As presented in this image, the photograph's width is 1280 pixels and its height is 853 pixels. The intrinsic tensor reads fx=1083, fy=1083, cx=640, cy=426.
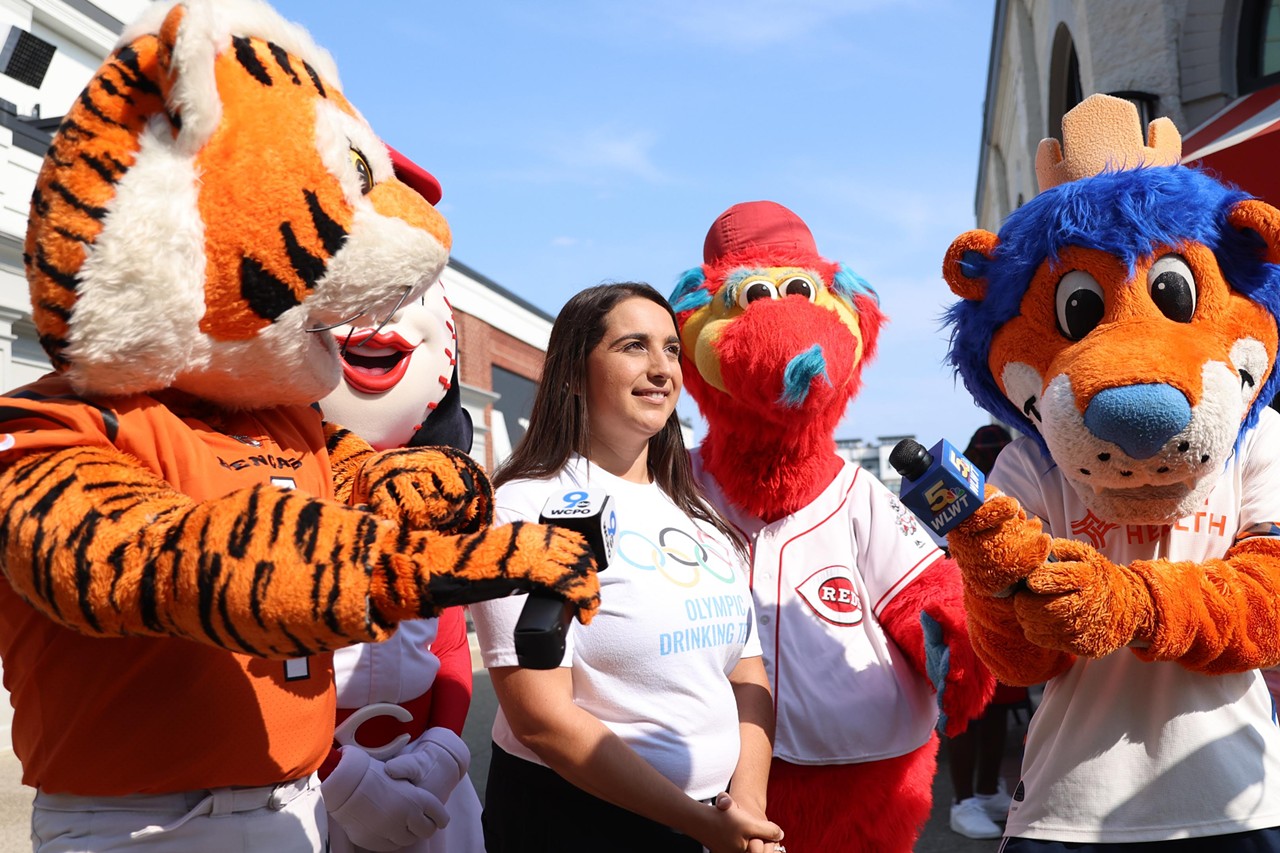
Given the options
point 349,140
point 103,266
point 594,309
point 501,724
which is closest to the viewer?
point 103,266

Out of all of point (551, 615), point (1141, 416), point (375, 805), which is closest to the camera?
point (551, 615)

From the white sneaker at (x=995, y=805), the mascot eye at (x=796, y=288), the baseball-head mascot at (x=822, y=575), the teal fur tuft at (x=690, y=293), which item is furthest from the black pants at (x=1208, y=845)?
the white sneaker at (x=995, y=805)

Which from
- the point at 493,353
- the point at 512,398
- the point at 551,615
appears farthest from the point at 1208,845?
the point at 512,398

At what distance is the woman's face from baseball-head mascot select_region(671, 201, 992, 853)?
0.31 metres

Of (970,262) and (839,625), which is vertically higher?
(970,262)

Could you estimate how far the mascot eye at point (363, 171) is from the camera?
169 centimetres

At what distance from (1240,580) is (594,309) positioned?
59.0 inches

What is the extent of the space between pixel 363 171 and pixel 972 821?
4.33 meters

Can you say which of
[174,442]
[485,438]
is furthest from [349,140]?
[485,438]

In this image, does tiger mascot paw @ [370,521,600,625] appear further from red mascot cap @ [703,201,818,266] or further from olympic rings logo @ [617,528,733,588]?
red mascot cap @ [703,201,818,266]

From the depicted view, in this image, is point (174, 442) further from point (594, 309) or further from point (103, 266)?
point (594, 309)

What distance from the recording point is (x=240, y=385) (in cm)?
166

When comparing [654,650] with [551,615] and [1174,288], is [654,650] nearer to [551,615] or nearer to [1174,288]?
[551,615]

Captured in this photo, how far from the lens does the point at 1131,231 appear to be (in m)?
2.17
